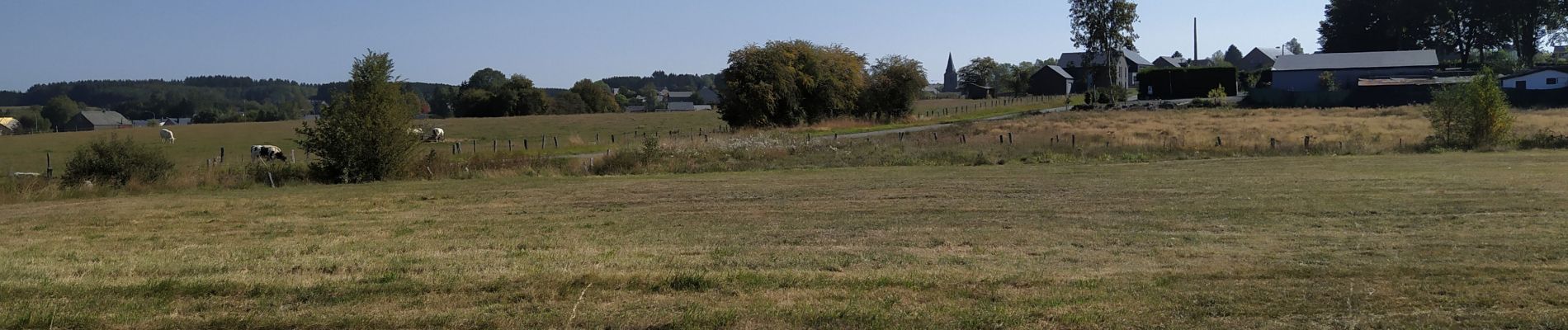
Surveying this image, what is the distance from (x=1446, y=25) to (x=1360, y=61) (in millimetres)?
29461

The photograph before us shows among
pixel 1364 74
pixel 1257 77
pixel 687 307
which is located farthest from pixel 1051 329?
pixel 1257 77

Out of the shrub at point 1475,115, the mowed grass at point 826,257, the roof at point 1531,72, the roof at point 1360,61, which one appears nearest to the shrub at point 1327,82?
the roof at point 1360,61

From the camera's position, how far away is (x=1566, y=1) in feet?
364

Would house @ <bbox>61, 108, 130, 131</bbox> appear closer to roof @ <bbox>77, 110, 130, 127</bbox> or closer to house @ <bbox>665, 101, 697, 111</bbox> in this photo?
roof @ <bbox>77, 110, 130, 127</bbox>

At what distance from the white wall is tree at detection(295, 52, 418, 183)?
79.8 m

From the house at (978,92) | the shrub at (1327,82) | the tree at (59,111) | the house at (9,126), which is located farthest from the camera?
the house at (978,92)

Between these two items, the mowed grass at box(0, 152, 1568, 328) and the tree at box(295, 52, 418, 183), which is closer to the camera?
the mowed grass at box(0, 152, 1568, 328)

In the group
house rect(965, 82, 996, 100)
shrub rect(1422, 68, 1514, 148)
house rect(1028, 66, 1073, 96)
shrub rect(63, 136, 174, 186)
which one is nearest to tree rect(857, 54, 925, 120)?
shrub rect(1422, 68, 1514, 148)

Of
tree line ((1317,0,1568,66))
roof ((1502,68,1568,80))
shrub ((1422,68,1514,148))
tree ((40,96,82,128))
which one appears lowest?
shrub ((1422,68,1514,148))

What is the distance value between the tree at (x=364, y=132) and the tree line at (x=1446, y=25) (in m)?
119

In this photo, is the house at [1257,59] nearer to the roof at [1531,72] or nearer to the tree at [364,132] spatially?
the roof at [1531,72]

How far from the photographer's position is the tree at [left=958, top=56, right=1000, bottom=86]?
15975cm

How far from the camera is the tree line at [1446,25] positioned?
370 feet

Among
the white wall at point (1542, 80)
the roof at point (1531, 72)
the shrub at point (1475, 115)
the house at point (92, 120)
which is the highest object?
the house at point (92, 120)
